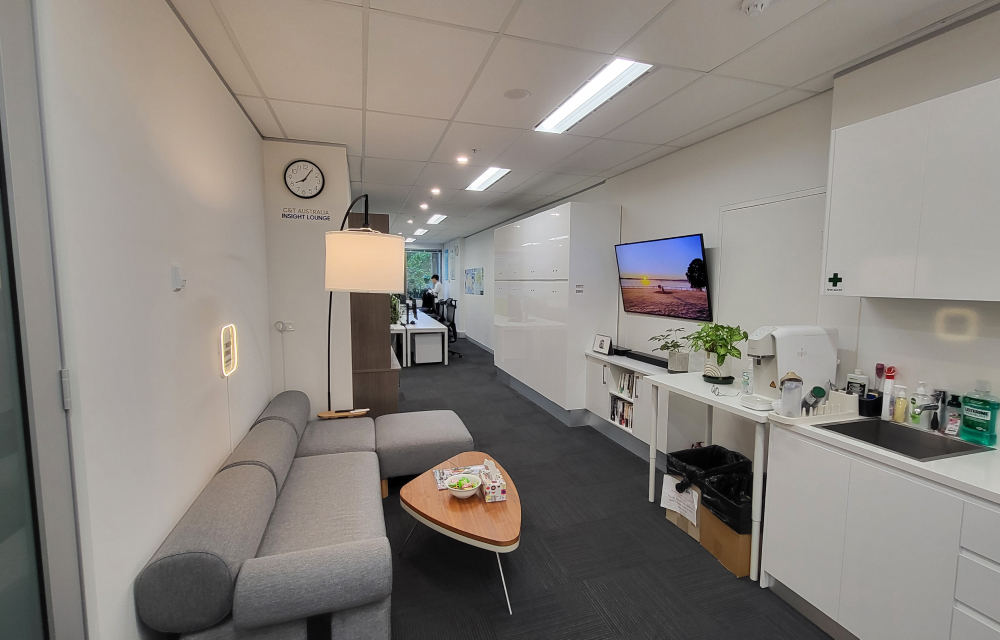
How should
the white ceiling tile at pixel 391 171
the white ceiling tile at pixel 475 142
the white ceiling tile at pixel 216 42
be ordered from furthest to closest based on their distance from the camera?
1. the white ceiling tile at pixel 391 171
2. the white ceiling tile at pixel 475 142
3. the white ceiling tile at pixel 216 42

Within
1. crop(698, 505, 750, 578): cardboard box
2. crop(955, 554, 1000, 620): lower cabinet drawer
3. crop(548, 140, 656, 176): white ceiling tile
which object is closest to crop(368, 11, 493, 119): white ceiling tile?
crop(548, 140, 656, 176): white ceiling tile

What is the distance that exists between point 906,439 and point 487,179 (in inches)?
159

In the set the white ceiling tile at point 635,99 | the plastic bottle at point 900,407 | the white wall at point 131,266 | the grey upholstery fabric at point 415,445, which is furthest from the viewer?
the grey upholstery fabric at point 415,445

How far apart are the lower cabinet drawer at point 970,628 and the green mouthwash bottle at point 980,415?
2.37 ft

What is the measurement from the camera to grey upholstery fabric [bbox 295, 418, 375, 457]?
9.47 ft

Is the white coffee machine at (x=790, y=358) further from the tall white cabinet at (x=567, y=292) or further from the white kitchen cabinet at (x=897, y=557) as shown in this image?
the tall white cabinet at (x=567, y=292)

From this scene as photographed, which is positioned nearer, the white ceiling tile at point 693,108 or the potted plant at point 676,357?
the white ceiling tile at point 693,108

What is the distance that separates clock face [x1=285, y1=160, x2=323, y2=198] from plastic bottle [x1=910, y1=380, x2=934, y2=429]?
398 centimetres

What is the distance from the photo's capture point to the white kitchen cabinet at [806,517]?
1847mm

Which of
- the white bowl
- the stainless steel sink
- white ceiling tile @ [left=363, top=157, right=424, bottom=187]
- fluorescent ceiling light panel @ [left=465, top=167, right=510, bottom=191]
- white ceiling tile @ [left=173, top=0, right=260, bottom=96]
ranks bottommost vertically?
the white bowl

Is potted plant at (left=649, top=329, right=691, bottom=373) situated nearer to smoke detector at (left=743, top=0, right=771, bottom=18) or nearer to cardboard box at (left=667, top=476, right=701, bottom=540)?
cardboard box at (left=667, top=476, right=701, bottom=540)

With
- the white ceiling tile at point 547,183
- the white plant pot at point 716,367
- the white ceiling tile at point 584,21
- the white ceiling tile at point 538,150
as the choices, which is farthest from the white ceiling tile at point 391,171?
the white plant pot at point 716,367

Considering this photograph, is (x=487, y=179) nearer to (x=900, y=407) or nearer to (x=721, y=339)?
(x=721, y=339)

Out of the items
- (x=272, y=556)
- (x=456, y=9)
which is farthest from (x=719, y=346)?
(x=272, y=556)
